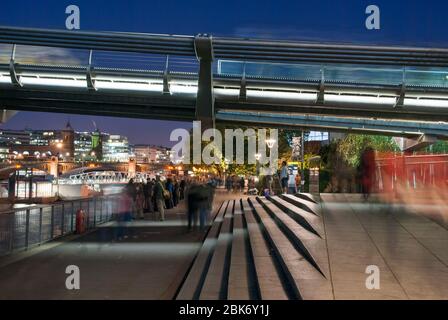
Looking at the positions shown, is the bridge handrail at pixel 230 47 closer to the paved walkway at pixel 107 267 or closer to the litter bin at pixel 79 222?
the litter bin at pixel 79 222

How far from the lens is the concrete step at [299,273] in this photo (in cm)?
668

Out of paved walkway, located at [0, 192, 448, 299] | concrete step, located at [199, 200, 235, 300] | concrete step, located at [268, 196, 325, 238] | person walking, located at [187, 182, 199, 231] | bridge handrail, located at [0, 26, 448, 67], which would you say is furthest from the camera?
bridge handrail, located at [0, 26, 448, 67]

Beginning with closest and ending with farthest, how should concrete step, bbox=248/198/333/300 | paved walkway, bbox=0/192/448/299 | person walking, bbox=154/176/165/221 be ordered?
concrete step, bbox=248/198/333/300, paved walkway, bbox=0/192/448/299, person walking, bbox=154/176/165/221

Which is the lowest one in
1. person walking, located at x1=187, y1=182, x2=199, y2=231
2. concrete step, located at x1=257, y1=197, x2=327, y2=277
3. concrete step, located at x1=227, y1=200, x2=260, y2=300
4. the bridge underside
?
concrete step, located at x1=227, y1=200, x2=260, y2=300

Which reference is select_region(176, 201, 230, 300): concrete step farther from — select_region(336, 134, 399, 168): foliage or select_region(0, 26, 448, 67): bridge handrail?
select_region(336, 134, 399, 168): foliage

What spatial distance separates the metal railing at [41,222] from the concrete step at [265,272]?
540 centimetres

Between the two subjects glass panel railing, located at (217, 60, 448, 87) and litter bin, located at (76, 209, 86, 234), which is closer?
litter bin, located at (76, 209, 86, 234)

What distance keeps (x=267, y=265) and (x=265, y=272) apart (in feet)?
1.76

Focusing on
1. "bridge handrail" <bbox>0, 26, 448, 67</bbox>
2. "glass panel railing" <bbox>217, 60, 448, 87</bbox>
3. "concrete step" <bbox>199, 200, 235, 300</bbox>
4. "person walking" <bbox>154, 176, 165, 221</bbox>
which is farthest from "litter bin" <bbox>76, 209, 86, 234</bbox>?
"glass panel railing" <bbox>217, 60, 448, 87</bbox>

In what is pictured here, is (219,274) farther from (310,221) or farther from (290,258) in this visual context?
(310,221)

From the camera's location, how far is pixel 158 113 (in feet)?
101

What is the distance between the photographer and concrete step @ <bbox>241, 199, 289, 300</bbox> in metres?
7.09

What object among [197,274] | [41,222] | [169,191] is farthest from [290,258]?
[169,191]
